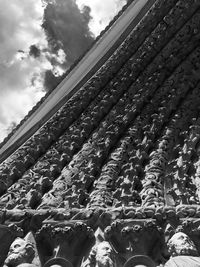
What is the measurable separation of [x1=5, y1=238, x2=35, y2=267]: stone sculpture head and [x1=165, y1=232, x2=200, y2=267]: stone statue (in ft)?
2.89

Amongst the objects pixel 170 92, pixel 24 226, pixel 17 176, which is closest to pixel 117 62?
pixel 170 92

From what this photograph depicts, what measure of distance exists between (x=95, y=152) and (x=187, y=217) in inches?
64.2

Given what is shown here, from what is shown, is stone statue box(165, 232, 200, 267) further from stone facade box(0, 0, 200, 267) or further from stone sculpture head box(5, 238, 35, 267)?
stone sculpture head box(5, 238, 35, 267)

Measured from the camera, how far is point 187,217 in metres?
3.81

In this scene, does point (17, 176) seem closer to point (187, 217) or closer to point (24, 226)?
point (24, 226)

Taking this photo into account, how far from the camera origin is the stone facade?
3619mm

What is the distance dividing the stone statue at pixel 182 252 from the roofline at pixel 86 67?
2931mm

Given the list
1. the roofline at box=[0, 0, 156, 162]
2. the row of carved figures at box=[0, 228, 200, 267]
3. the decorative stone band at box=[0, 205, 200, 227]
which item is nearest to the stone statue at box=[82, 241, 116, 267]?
the row of carved figures at box=[0, 228, 200, 267]

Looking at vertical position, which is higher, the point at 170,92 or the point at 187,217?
the point at 170,92

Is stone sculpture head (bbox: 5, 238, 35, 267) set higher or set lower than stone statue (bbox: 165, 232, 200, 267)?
lower

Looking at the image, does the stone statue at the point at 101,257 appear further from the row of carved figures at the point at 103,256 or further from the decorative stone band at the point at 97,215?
the decorative stone band at the point at 97,215

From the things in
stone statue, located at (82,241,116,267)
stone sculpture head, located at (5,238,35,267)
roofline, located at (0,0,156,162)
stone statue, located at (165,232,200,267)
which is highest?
roofline, located at (0,0,156,162)

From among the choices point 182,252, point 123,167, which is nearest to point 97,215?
point 182,252

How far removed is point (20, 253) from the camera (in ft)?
11.5
